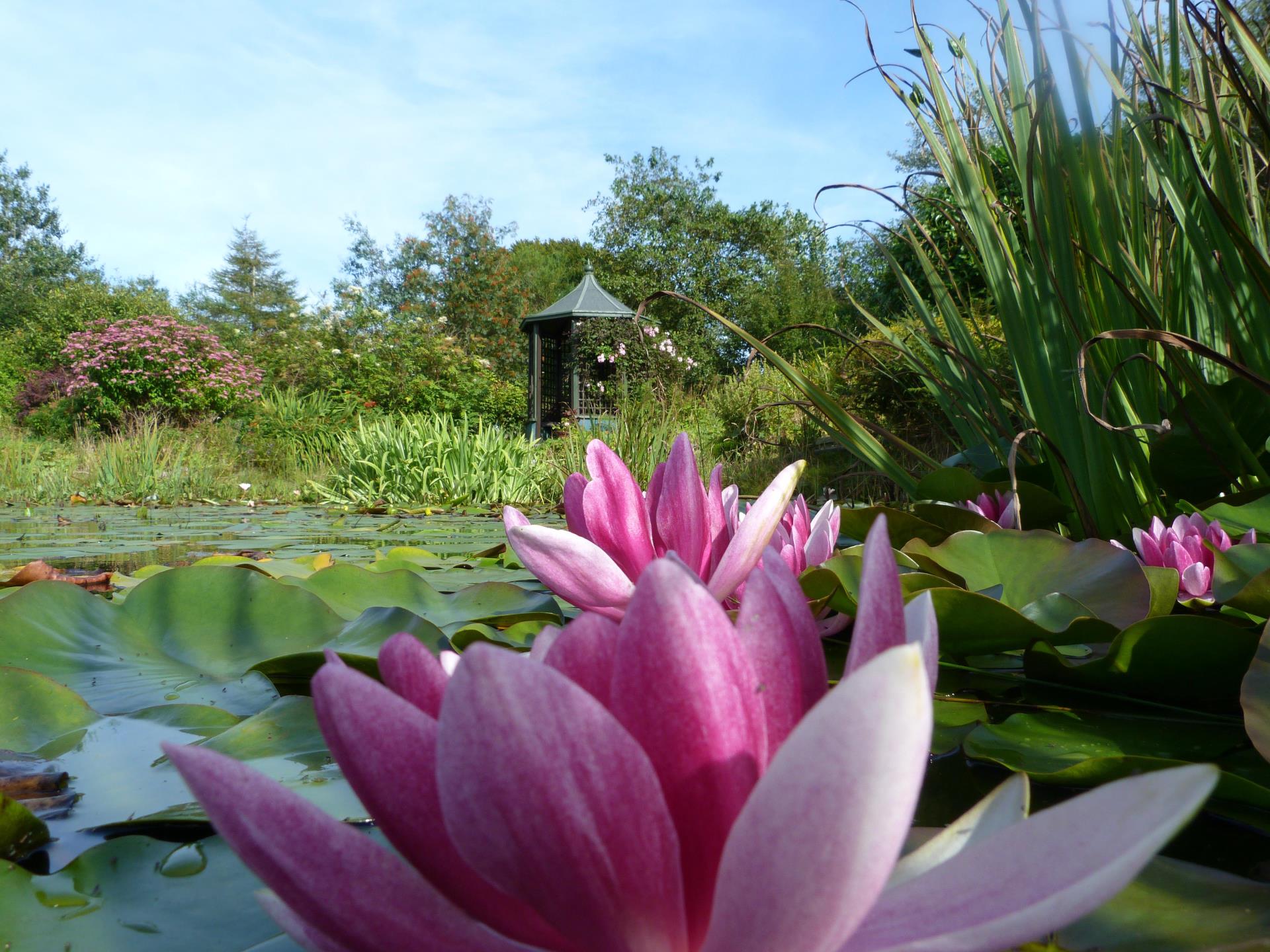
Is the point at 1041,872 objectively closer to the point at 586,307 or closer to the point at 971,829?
the point at 971,829

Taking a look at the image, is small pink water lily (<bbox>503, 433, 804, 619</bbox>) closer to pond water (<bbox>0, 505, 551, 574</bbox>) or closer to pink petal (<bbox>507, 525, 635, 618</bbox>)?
pink petal (<bbox>507, 525, 635, 618</bbox>)

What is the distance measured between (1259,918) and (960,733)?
0.91 ft

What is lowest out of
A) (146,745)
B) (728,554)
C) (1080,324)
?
(146,745)

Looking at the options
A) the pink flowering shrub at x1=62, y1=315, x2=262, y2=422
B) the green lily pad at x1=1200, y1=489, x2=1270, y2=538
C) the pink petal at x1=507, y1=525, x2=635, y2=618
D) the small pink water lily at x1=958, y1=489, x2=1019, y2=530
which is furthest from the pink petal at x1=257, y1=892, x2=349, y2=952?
the pink flowering shrub at x1=62, y1=315, x2=262, y2=422

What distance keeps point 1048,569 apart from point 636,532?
1.43ft

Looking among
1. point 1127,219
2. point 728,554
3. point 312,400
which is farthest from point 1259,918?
Answer: point 312,400

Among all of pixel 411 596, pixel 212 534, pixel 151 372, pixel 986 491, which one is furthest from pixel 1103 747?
pixel 151 372

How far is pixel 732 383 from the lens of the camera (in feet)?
32.1

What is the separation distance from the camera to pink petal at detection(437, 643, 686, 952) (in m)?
0.24

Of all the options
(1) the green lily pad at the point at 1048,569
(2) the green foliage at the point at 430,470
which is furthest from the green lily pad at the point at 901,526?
(2) the green foliage at the point at 430,470

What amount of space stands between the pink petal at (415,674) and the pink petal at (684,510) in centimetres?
43

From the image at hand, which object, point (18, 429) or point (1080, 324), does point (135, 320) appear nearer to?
point (18, 429)

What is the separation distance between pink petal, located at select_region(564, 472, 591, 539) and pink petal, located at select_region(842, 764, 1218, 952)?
0.57m

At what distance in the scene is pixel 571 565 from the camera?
73 centimetres
